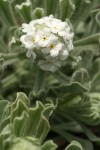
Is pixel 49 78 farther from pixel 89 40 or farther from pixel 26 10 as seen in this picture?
pixel 26 10

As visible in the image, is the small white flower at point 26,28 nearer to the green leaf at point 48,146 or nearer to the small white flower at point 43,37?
the small white flower at point 43,37

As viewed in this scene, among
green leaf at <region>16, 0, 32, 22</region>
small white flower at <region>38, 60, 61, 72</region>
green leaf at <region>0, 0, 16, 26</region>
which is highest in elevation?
green leaf at <region>0, 0, 16, 26</region>

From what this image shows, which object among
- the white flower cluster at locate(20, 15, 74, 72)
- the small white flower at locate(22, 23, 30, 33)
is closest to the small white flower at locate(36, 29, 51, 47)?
the white flower cluster at locate(20, 15, 74, 72)

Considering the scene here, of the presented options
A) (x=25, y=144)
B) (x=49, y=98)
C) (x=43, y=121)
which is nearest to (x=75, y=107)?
(x=49, y=98)

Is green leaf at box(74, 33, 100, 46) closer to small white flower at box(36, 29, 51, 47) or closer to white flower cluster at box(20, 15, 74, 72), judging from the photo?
white flower cluster at box(20, 15, 74, 72)

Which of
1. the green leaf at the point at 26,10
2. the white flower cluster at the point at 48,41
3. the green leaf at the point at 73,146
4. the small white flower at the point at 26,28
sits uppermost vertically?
the green leaf at the point at 26,10

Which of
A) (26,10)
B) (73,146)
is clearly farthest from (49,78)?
(73,146)

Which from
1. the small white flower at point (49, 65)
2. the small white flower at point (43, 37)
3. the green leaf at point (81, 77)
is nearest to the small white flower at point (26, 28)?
the small white flower at point (43, 37)

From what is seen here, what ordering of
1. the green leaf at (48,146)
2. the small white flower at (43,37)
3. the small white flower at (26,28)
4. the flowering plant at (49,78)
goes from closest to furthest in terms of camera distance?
the green leaf at (48,146), the flowering plant at (49,78), the small white flower at (43,37), the small white flower at (26,28)
